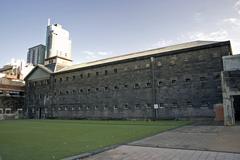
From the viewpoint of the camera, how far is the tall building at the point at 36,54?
11369cm

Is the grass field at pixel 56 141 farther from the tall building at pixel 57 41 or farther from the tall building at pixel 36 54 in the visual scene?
the tall building at pixel 36 54

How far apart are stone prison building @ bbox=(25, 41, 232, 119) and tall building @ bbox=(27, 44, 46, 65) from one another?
76.3 metres

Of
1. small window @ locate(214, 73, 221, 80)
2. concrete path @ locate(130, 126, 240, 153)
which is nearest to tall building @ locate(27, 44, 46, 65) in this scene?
small window @ locate(214, 73, 221, 80)

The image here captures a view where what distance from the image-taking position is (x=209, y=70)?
2500 cm

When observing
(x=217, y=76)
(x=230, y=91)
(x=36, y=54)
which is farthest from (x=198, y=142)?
(x=36, y=54)

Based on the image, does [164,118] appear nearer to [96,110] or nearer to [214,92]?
[214,92]

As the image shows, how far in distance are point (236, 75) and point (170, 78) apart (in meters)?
10.9

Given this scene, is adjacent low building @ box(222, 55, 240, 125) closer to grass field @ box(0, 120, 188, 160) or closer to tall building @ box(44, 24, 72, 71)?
grass field @ box(0, 120, 188, 160)

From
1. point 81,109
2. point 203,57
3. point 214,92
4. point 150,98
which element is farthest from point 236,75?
point 81,109

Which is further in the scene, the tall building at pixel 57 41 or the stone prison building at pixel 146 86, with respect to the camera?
the tall building at pixel 57 41

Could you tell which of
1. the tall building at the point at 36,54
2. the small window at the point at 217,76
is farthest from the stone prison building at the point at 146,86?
the tall building at the point at 36,54

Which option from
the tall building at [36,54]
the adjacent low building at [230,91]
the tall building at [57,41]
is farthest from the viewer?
the tall building at [36,54]

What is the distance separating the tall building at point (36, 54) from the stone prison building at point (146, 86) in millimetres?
76307

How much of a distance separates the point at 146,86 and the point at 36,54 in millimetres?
103972
